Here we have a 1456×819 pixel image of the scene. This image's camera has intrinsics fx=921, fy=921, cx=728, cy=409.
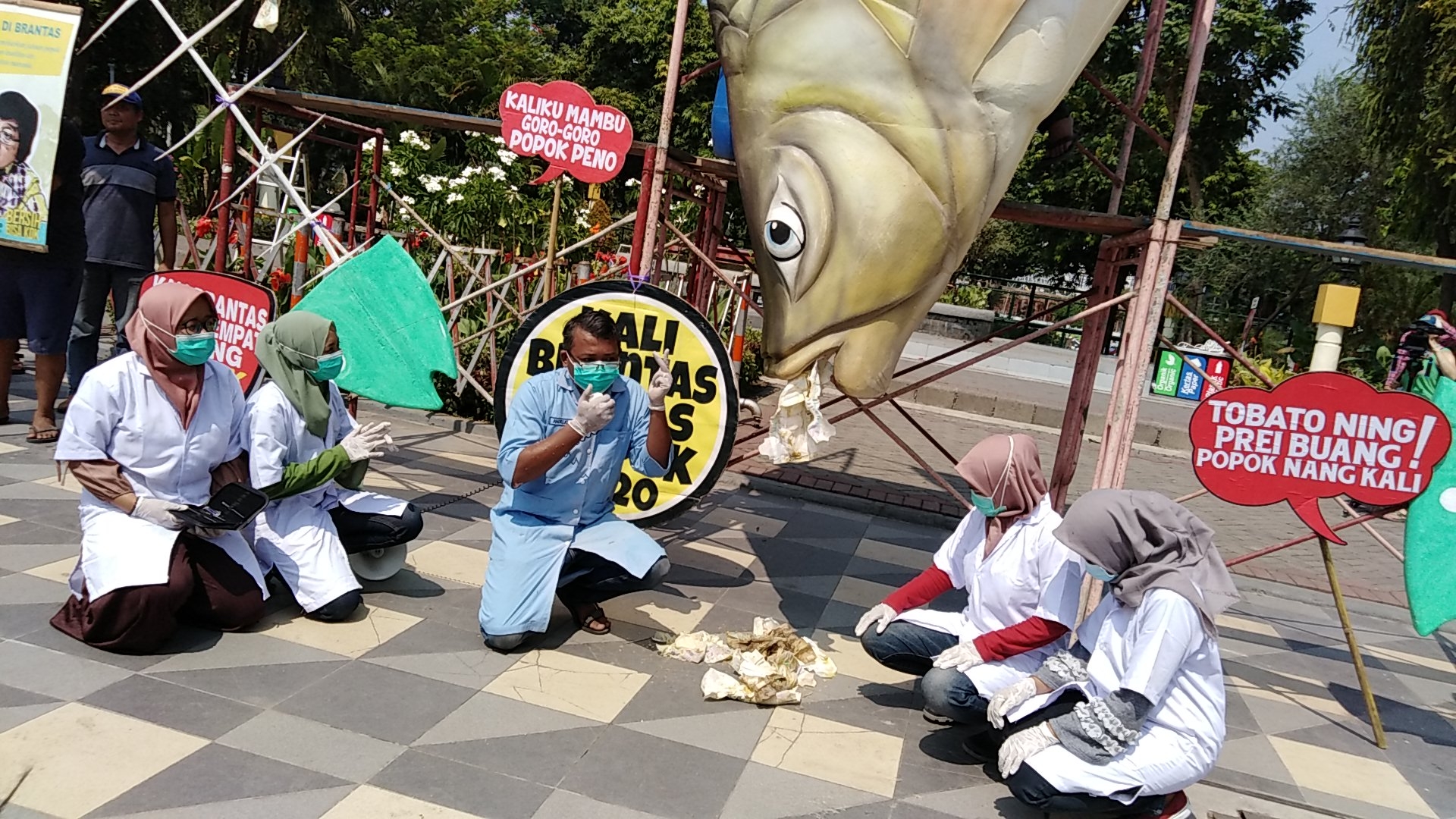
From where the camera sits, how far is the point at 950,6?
296cm

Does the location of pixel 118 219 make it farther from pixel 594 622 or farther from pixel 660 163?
pixel 594 622

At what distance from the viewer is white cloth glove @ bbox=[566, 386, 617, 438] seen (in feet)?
10.6

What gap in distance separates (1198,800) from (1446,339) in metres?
2.62

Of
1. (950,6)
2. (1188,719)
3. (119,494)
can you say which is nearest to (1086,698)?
(1188,719)

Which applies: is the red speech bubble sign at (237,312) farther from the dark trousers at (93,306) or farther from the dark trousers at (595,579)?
the dark trousers at (595,579)

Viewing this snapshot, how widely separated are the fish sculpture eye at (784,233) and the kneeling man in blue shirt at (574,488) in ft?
2.24

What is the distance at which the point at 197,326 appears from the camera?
307 centimetres

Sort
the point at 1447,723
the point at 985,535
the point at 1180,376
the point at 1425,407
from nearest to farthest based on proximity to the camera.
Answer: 1. the point at 985,535
2. the point at 1425,407
3. the point at 1447,723
4. the point at 1180,376

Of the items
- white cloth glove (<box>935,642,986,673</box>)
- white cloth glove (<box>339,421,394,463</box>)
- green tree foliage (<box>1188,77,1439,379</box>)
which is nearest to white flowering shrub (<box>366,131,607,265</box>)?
white cloth glove (<box>339,421,394,463</box>)

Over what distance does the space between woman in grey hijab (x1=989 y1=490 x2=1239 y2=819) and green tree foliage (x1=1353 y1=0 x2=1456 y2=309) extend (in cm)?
1633

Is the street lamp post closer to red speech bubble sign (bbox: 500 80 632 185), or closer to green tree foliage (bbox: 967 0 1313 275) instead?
green tree foliage (bbox: 967 0 1313 275)

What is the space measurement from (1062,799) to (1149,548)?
729mm

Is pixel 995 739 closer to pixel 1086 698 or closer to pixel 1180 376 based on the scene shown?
pixel 1086 698

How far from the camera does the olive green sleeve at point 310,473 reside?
3.31 m
